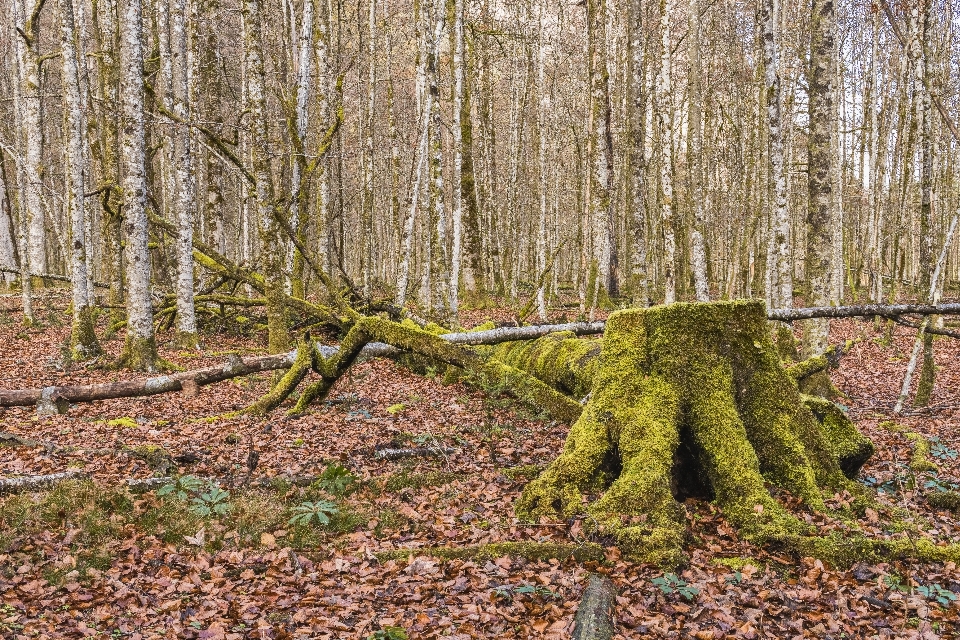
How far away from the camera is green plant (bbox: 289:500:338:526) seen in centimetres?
506

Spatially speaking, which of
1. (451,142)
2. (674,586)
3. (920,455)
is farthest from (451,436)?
(451,142)

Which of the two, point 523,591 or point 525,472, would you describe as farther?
point 525,472

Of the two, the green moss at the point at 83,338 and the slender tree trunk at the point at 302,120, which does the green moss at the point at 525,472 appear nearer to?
the slender tree trunk at the point at 302,120

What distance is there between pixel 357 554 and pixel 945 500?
5065 millimetres

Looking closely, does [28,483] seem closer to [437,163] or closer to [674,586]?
[674,586]

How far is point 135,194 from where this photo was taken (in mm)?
10648

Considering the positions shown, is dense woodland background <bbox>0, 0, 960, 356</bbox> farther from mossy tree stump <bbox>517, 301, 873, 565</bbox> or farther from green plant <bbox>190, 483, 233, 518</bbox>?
green plant <bbox>190, 483, 233, 518</bbox>

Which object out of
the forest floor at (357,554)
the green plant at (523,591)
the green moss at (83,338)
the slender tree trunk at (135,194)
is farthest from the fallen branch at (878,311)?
the green moss at (83,338)

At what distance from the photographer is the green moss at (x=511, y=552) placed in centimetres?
452

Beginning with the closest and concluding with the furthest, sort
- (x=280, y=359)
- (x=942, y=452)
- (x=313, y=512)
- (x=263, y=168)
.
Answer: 1. (x=313, y=512)
2. (x=942, y=452)
3. (x=280, y=359)
4. (x=263, y=168)

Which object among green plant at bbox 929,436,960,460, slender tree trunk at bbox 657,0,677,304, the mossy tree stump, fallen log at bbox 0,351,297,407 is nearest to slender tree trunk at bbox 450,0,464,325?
slender tree trunk at bbox 657,0,677,304

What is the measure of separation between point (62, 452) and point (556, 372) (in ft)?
19.1

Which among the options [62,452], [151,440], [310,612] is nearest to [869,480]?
[310,612]

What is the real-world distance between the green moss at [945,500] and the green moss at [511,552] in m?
3.35
